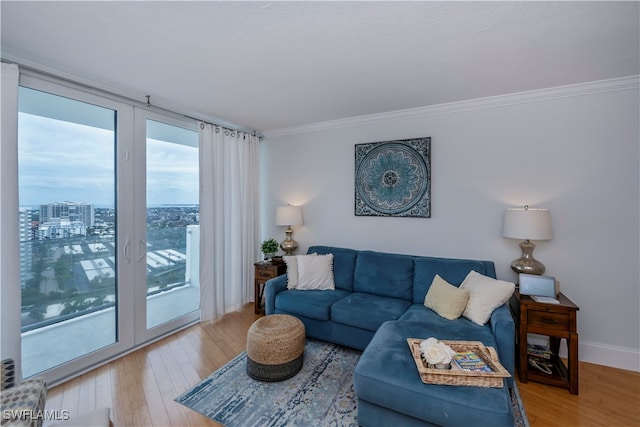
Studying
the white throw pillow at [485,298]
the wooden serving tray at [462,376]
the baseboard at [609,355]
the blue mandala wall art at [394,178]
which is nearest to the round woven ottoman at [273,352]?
the wooden serving tray at [462,376]

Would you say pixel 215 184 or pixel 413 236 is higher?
pixel 215 184

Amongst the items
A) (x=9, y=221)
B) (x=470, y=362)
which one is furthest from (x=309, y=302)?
(x=9, y=221)

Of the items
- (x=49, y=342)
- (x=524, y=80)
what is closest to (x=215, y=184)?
(x=49, y=342)

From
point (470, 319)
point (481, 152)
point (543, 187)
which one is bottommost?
point (470, 319)

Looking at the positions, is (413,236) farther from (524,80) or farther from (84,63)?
(84,63)

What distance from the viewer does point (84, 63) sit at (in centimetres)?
216

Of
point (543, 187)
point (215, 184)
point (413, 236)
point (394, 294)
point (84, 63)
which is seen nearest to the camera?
point (84, 63)

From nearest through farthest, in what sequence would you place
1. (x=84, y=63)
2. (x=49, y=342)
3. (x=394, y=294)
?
(x=84, y=63)
(x=49, y=342)
(x=394, y=294)

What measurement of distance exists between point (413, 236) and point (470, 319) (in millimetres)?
1155

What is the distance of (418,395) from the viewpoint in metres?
1.54

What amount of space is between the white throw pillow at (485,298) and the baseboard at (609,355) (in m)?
1.04

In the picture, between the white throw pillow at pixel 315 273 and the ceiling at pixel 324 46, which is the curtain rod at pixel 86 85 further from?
the white throw pillow at pixel 315 273

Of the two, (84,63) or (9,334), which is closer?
(9,334)

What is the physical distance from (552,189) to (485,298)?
1.33 m
